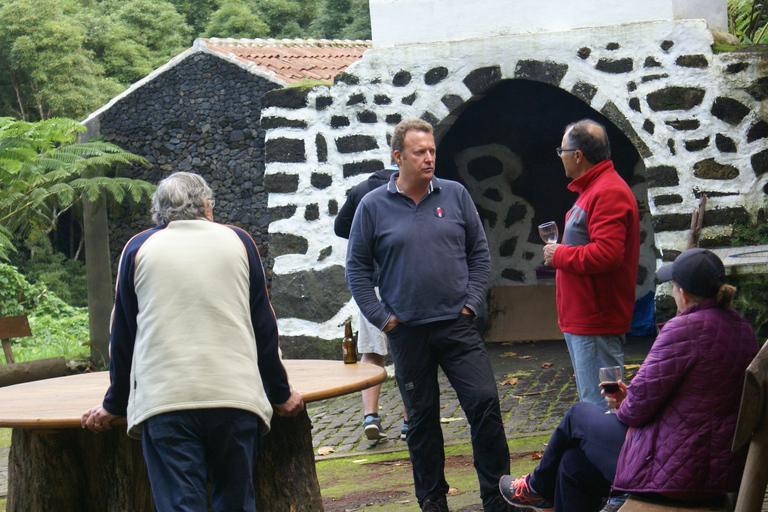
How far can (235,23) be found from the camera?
86.9ft

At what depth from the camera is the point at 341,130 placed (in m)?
8.05

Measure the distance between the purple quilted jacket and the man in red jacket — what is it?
3.13 feet

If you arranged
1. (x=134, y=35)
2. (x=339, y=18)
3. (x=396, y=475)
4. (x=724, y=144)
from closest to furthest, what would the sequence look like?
(x=396, y=475) < (x=724, y=144) < (x=134, y=35) < (x=339, y=18)

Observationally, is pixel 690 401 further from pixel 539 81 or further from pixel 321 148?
pixel 321 148

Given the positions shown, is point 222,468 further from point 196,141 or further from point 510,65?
point 196,141

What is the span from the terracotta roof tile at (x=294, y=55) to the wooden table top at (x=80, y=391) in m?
8.27

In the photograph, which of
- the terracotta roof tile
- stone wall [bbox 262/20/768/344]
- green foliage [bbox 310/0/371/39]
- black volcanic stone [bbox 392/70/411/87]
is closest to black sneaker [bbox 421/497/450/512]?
stone wall [bbox 262/20/768/344]

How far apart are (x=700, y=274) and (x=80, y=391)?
264 cm

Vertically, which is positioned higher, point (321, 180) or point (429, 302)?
point (321, 180)

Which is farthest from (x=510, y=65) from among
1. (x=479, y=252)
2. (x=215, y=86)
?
(x=215, y=86)

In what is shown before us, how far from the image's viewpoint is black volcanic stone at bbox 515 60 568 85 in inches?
293

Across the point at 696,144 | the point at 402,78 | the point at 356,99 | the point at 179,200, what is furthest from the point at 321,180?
the point at 179,200

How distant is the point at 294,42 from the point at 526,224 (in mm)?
7465

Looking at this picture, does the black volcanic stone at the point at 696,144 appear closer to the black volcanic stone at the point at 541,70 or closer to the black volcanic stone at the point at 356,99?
the black volcanic stone at the point at 541,70
